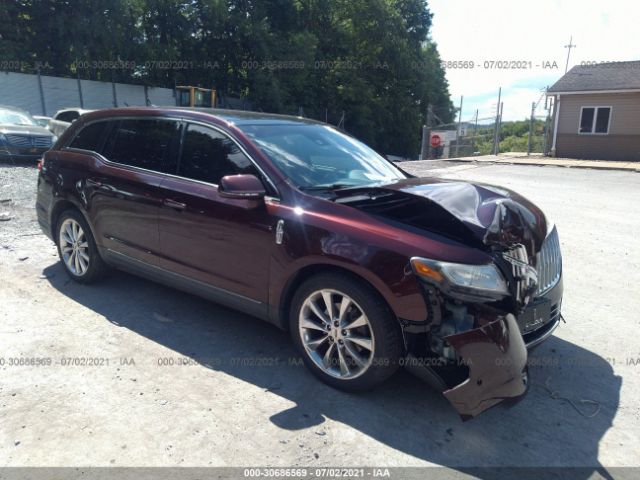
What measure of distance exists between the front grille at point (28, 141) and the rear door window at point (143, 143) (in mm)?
9213

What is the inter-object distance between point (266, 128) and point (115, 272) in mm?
2432

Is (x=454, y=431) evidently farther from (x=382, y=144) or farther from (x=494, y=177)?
(x=382, y=144)

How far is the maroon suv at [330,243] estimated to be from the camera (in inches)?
109

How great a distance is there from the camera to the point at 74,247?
4914 mm

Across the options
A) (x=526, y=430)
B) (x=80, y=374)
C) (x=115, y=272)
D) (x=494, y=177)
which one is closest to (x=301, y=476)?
(x=526, y=430)

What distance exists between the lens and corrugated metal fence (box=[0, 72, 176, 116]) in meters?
24.3

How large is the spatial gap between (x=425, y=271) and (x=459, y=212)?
1.69ft

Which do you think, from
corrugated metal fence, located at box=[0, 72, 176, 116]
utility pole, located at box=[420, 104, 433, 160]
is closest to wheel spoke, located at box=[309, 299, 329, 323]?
corrugated metal fence, located at box=[0, 72, 176, 116]

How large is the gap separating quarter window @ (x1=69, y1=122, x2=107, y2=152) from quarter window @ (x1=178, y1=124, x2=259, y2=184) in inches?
49.2

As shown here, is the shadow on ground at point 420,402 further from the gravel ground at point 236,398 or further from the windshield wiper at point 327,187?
the windshield wiper at point 327,187

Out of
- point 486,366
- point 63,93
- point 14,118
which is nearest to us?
point 486,366

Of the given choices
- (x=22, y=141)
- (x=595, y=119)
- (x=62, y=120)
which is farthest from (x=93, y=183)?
(x=595, y=119)

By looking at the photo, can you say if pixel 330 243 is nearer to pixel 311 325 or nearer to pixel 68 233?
pixel 311 325

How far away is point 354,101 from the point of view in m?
39.1
